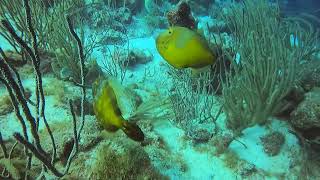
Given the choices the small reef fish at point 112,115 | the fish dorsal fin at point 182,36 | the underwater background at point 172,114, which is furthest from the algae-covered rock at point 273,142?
the small reef fish at point 112,115

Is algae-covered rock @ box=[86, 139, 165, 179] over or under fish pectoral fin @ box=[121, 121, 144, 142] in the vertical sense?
under

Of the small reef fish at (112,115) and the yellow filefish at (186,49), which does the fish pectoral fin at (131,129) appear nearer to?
the small reef fish at (112,115)

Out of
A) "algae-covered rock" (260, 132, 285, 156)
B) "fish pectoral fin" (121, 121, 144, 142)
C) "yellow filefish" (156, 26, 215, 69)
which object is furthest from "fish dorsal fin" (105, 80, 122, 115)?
"algae-covered rock" (260, 132, 285, 156)

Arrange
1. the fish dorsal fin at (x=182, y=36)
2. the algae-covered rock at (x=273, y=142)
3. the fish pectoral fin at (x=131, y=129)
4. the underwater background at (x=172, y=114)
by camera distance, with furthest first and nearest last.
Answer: the algae-covered rock at (x=273, y=142), the fish dorsal fin at (x=182, y=36), the underwater background at (x=172, y=114), the fish pectoral fin at (x=131, y=129)

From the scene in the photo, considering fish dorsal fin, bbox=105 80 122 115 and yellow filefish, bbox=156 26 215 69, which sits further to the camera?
yellow filefish, bbox=156 26 215 69

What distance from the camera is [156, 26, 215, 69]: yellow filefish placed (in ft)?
9.54

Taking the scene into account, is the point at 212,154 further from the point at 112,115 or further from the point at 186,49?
the point at 112,115

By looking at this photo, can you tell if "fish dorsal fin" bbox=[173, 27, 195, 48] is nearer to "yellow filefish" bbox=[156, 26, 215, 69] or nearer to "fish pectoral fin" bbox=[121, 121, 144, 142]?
"yellow filefish" bbox=[156, 26, 215, 69]

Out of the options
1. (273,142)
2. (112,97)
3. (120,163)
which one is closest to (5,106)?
(120,163)

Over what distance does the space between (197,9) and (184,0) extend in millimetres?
4501

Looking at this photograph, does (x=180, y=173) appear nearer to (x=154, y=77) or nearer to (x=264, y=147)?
(x=264, y=147)

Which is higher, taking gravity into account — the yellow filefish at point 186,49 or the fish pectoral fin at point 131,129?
the yellow filefish at point 186,49

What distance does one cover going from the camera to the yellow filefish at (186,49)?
2909 mm

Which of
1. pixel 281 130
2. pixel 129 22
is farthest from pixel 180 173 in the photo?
pixel 129 22
